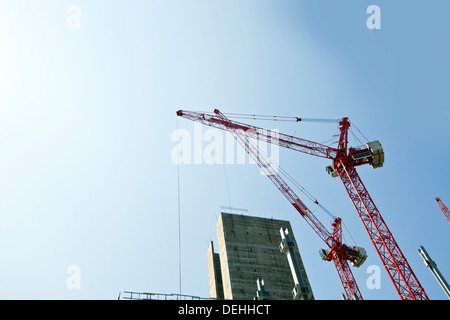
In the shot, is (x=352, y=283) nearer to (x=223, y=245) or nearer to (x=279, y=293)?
(x=279, y=293)

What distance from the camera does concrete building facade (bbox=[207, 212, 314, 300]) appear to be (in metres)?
58.8

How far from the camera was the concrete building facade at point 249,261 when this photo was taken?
5881 cm

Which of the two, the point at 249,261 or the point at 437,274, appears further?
the point at 249,261

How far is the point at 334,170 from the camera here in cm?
6206

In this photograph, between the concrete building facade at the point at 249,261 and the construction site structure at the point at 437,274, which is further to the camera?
the concrete building facade at the point at 249,261

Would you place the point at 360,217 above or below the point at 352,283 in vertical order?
above

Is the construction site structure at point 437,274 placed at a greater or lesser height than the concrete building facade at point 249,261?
lesser

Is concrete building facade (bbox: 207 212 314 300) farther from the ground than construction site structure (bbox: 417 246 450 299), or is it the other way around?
concrete building facade (bbox: 207 212 314 300)

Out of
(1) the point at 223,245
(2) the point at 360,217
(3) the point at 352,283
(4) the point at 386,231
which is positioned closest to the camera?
(4) the point at 386,231

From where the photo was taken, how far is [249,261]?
2468 inches

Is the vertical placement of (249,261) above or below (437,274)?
above
